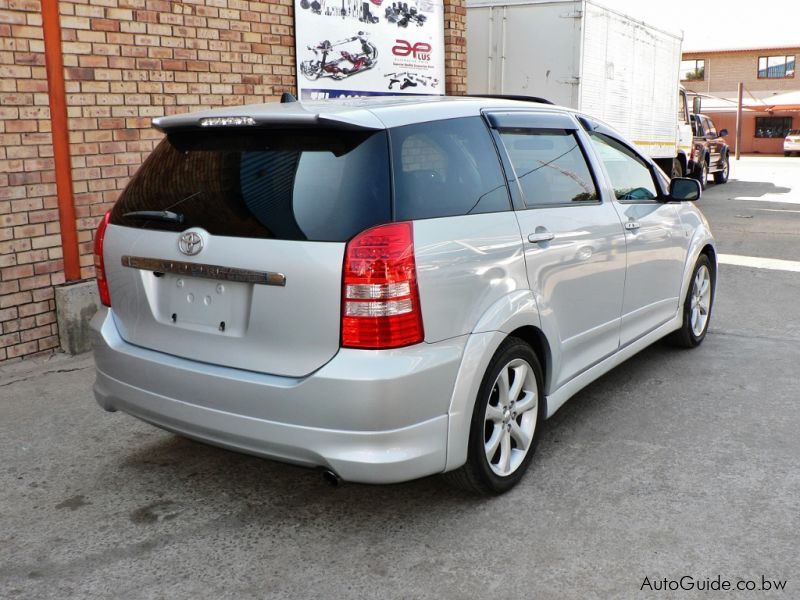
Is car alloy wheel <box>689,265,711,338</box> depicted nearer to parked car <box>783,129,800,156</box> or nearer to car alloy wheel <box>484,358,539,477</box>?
car alloy wheel <box>484,358,539,477</box>

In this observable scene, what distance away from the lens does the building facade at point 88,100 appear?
571 cm

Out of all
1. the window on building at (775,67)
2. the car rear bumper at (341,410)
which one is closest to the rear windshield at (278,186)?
the car rear bumper at (341,410)

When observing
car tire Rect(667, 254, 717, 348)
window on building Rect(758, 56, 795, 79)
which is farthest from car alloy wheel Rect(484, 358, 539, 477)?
window on building Rect(758, 56, 795, 79)

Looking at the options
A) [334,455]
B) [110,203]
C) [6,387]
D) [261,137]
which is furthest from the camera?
[110,203]

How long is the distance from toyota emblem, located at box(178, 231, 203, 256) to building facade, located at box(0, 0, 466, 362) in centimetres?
294

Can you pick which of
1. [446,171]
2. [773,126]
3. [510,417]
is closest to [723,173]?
[510,417]

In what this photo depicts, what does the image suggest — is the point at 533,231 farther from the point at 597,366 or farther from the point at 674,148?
the point at 674,148

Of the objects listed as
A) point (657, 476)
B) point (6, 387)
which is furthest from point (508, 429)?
point (6, 387)

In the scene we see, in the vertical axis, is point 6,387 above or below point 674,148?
below

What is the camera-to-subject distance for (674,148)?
17.3m

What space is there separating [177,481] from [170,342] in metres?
0.85

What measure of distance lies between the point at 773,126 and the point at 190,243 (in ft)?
161

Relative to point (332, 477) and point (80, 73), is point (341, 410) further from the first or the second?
point (80, 73)

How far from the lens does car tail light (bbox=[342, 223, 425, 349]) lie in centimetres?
303
